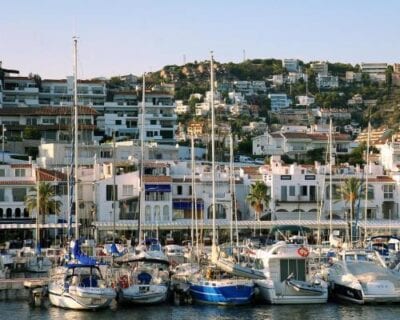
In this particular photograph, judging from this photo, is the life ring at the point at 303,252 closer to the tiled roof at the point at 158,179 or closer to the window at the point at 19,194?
the tiled roof at the point at 158,179

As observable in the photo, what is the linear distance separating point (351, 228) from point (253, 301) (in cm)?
2366

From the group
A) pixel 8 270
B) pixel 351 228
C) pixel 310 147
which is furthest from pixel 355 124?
pixel 8 270

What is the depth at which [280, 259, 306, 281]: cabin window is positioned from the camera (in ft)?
163

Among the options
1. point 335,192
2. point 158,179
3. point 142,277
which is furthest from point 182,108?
point 142,277

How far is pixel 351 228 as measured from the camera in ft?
235

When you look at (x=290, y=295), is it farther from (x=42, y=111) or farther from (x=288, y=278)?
(x=42, y=111)

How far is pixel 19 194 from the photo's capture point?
76875 mm

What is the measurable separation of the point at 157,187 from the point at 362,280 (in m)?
31.1

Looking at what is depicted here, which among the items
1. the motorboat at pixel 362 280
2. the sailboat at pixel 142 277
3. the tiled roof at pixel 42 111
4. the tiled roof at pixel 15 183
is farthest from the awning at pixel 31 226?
the tiled roof at pixel 42 111

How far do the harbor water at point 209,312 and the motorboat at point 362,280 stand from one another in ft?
1.70

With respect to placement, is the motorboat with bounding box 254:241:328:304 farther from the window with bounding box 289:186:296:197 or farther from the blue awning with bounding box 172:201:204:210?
the window with bounding box 289:186:296:197

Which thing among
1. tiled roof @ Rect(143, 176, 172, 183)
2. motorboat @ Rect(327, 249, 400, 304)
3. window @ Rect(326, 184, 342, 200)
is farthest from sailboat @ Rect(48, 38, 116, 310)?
window @ Rect(326, 184, 342, 200)

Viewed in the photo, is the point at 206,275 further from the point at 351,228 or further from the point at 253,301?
the point at 351,228

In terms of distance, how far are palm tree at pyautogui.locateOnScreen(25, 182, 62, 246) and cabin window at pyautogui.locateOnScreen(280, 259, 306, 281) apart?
87.5 feet
